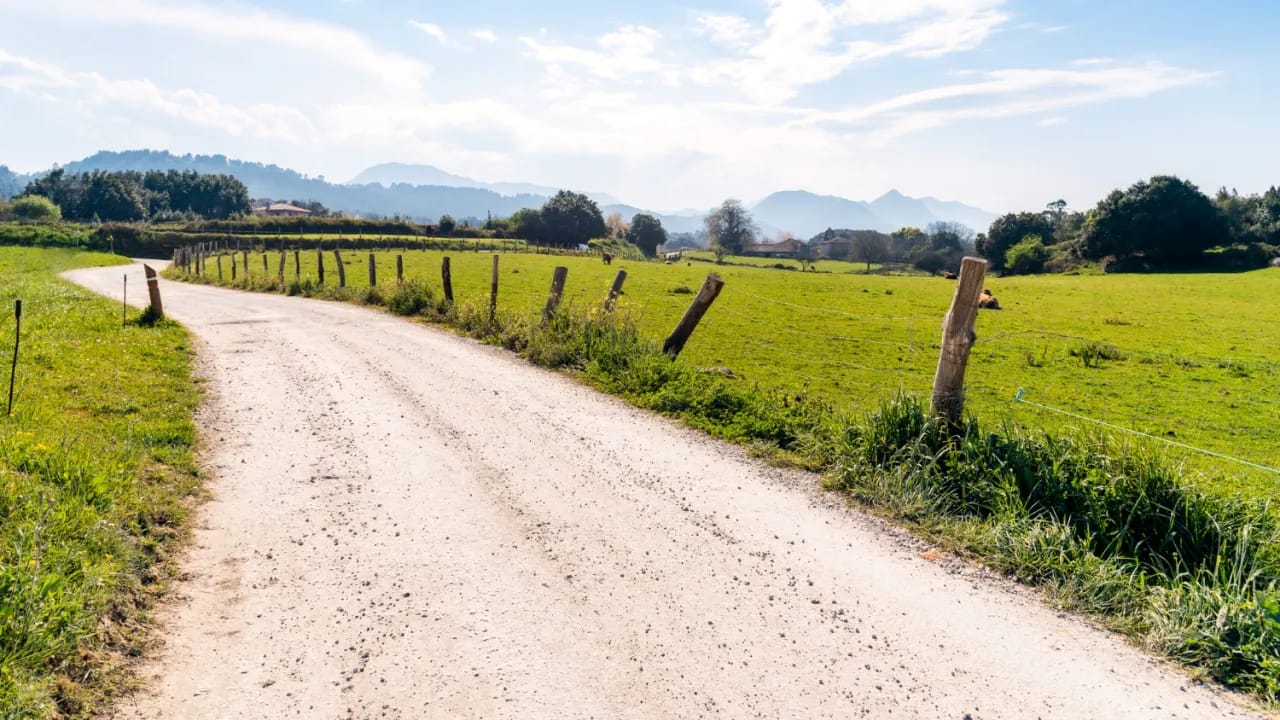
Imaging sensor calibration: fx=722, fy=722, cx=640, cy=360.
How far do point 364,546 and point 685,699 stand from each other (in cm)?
Answer: 329

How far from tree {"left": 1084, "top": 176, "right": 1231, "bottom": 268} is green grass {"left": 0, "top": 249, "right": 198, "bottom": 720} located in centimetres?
8146

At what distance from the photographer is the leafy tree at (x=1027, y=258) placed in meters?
79.8

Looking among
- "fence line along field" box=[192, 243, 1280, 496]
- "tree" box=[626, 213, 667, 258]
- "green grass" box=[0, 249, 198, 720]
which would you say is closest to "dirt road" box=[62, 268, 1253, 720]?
"green grass" box=[0, 249, 198, 720]

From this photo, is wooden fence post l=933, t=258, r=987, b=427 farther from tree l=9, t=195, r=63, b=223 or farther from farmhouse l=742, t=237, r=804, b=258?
farmhouse l=742, t=237, r=804, b=258

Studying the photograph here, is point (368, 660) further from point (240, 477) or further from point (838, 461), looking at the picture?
point (838, 461)

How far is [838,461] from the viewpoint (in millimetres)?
8328

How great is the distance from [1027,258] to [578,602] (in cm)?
8768

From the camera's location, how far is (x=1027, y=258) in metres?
80.4

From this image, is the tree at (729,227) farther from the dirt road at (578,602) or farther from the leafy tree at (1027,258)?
the dirt road at (578,602)

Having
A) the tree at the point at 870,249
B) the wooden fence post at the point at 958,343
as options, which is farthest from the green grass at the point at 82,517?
the tree at the point at 870,249

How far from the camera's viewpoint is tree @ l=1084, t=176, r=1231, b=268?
6856 centimetres

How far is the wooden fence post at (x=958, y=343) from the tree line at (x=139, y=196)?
12383 centimetres

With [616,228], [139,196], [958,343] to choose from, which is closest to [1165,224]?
[958,343]

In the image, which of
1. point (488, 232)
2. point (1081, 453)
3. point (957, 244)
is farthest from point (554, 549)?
point (957, 244)
